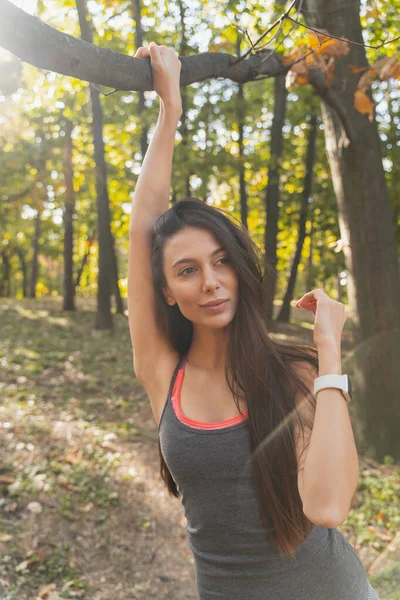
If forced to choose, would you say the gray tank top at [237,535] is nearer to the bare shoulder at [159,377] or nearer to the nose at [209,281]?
the bare shoulder at [159,377]

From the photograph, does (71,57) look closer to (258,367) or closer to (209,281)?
(209,281)

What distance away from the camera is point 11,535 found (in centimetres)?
454

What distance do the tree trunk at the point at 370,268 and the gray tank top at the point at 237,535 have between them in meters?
4.63

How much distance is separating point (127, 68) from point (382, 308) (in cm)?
482

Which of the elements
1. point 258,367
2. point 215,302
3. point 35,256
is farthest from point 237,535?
point 35,256

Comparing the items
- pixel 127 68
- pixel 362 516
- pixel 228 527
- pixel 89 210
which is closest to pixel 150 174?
pixel 127 68

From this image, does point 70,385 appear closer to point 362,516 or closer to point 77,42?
point 362,516

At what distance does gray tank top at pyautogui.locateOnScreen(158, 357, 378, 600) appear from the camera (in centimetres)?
185

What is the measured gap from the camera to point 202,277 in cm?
202

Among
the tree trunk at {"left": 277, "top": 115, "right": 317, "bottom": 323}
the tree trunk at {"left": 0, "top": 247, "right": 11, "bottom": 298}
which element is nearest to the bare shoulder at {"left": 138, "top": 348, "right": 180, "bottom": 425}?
the tree trunk at {"left": 277, "top": 115, "right": 317, "bottom": 323}

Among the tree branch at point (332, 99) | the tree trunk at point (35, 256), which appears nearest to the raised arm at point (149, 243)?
the tree branch at point (332, 99)

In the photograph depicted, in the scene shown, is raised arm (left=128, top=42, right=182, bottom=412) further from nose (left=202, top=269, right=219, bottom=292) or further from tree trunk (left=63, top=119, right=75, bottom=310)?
tree trunk (left=63, top=119, right=75, bottom=310)

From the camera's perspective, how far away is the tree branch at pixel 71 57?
181 cm

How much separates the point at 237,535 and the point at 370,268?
4814mm
